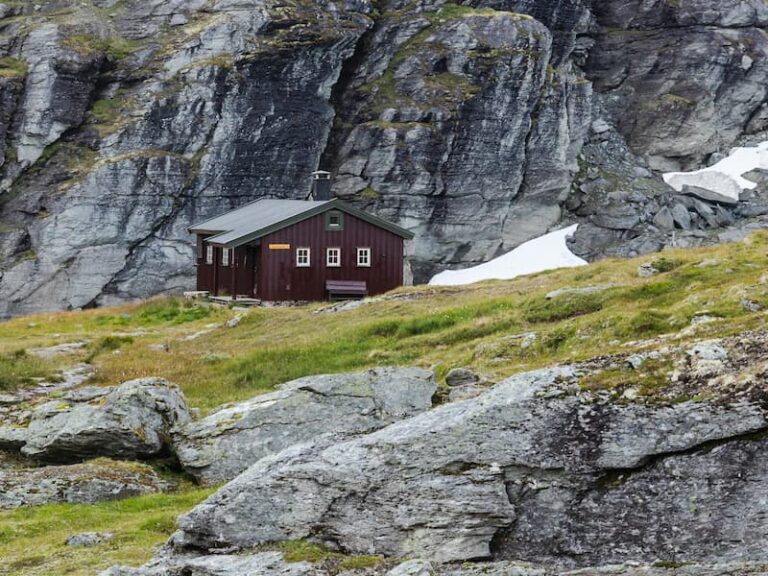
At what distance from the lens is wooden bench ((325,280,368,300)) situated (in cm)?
5278

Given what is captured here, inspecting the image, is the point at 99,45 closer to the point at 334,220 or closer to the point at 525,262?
the point at 334,220

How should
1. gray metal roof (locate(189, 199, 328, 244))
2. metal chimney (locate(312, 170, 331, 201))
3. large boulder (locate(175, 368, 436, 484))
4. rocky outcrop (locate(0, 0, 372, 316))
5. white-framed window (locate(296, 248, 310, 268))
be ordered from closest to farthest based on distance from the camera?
large boulder (locate(175, 368, 436, 484)), gray metal roof (locate(189, 199, 328, 244)), white-framed window (locate(296, 248, 310, 268)), metal chimney (locate(312, 170, 331, 201)), rocky outcrop (locate(0, 0, 372, 316))

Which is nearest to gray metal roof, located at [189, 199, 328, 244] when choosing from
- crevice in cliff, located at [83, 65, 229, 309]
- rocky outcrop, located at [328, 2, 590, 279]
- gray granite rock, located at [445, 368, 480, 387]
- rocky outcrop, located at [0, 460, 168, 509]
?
crevice in cliff, located at [83, 65, 229, 309]

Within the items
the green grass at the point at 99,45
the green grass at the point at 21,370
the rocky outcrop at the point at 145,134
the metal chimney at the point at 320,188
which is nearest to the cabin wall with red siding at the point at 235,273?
the metal chimney at the point at 320,188

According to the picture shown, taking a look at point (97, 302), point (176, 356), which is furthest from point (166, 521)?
point (97, 302)

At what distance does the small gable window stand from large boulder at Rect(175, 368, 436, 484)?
36134 mm

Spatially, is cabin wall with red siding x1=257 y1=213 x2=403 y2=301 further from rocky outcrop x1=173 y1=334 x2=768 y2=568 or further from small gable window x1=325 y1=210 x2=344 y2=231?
rocky outcrop x1=173 y1=334 x2=768 y2=568

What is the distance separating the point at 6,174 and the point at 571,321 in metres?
67.0

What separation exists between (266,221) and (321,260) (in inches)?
146

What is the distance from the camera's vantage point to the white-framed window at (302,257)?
52.3 meters

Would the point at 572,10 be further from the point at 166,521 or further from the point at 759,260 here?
the point at 166,521

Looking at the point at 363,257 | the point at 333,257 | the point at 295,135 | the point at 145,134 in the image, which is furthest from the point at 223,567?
the point at 295,135

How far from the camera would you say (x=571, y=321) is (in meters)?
22.7

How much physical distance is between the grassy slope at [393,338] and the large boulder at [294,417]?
100 centimetres
